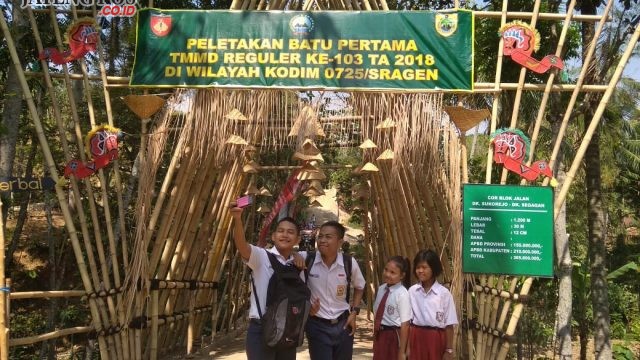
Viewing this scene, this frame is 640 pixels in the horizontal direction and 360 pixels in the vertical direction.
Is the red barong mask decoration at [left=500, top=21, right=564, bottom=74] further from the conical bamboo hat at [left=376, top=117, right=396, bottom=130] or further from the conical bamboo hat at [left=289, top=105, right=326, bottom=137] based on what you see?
the conical bamboo hat at [left=289, top=105, right=326, bottom=137]

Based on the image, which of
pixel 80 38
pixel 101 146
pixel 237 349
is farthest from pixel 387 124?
pixel 237 349

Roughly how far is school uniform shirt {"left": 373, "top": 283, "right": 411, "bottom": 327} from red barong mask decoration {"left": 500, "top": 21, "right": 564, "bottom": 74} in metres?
2.18

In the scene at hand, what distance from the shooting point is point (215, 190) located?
5.83 meters

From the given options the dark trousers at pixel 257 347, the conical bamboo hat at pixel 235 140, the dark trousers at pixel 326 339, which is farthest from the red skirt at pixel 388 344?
the conical bamboo hat at pixel 235 140

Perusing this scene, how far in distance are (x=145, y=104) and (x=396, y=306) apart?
2.46m

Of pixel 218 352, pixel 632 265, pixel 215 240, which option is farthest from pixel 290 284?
pixel 632 265

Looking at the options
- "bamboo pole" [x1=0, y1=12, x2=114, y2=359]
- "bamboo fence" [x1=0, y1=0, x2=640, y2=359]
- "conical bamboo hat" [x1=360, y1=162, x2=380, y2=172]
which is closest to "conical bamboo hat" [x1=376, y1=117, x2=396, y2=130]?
"bamboo fence" [x1=0, y1=0, x2=640, y2=359]

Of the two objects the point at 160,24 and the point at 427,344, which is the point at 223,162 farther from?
the point at 427,344

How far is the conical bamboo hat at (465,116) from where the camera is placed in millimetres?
4291

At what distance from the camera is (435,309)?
3291 mm

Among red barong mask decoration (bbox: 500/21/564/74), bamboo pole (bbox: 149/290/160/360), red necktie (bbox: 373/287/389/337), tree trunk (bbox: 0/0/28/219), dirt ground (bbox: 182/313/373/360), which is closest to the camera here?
red necktie (bbox: 373/287/389/337)

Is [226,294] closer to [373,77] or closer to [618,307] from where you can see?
[373,77]

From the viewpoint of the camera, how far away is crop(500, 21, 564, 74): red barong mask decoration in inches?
171

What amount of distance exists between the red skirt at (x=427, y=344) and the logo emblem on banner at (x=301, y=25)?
237cm
